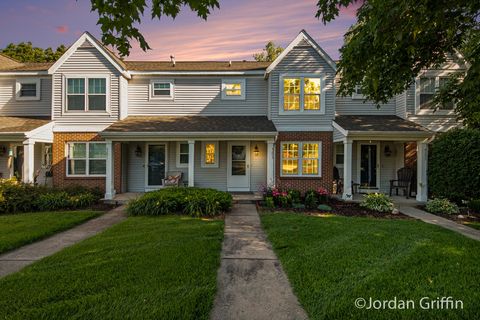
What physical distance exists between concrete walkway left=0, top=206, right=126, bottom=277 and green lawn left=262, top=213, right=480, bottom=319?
14.2ft

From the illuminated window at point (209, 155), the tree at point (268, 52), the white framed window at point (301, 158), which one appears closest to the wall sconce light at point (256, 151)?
the white framed window at point (301, 158)

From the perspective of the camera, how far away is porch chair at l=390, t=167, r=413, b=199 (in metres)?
12.0

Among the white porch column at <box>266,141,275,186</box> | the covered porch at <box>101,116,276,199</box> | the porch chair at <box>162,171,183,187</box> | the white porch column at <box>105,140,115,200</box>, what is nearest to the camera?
the white porch column at <box>105,140,115,200</box>

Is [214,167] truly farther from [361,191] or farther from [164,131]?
[361,191]

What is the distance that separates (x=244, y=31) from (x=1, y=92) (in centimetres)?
1289

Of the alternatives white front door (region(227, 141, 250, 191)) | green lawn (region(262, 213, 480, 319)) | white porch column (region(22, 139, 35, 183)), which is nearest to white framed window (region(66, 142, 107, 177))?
white porch column (region(22, 139, 35, 183))

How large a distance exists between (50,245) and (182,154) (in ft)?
24.8

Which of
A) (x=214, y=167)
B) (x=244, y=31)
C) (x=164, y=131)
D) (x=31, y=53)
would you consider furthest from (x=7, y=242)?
(x=31, y=53)

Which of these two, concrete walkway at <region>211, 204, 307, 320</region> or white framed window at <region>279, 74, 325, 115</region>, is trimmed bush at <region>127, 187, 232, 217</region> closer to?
concrete walkway at <region>211, 204, 307, 320</region>

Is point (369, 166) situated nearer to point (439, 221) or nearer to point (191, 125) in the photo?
point (439, 221)

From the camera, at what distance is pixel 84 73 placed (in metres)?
11.9

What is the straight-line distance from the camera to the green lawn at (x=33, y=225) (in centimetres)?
568

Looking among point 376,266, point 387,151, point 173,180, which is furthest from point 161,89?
point 376,266

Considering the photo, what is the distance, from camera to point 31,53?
2891 centimetres
